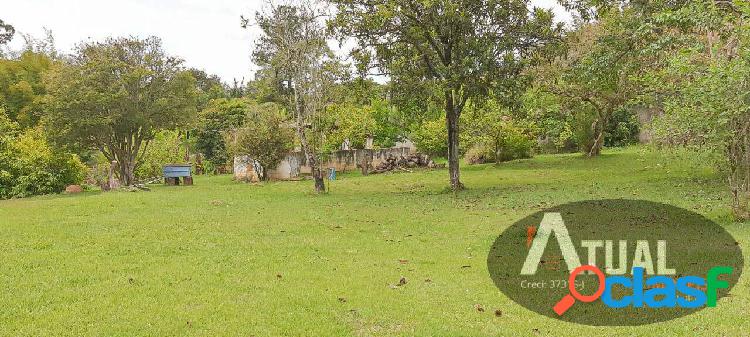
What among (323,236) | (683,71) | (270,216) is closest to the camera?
(683,71)

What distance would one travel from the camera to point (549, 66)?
82.1ft

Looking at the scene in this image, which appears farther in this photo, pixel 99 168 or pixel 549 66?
pixel 99 168

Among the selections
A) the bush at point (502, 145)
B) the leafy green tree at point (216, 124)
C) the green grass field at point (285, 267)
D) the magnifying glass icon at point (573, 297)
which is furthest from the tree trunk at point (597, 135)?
the leafy green tree at point (216, 124)

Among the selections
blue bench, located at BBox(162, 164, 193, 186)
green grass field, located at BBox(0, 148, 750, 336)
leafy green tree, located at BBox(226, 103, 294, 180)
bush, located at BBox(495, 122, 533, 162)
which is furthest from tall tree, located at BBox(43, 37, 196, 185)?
bush, located at BBox(495, 122, 533, 162)

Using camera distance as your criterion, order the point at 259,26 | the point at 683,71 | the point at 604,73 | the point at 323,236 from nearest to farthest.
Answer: the point at 683,71, the point at 323,236, the point at 604,73, the point at 259,26

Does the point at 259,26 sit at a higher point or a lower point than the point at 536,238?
higher

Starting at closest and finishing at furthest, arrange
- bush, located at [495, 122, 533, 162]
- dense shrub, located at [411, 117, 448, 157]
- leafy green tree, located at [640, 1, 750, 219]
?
leafy green tree, located at [640, 1, 750, 219], bush, located at [495, 122, 533, 162], dense shrub, located at [411, 117, 448, 157]

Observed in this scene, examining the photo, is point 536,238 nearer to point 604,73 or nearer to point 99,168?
point 604,73

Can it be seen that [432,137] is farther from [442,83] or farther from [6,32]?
[6,32]

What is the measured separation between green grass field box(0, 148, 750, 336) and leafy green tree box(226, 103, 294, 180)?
1050cm

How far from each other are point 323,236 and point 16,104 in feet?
79.3

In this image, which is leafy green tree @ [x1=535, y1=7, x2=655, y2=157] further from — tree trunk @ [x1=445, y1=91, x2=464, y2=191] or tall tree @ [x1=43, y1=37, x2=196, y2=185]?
tall tree @ [x1=43, y1=37, x2=196, y2=185]

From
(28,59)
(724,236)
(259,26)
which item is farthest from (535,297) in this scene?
(28,59)

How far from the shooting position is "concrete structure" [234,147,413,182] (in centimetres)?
2834
